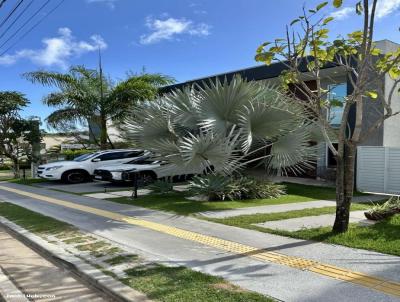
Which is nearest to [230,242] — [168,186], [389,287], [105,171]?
[389,287]

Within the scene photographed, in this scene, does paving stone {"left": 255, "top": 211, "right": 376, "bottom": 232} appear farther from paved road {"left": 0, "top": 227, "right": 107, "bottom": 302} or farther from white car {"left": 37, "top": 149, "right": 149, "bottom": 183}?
white car {"left": 37, "top": 149, "right": 149, "bottom": 183}

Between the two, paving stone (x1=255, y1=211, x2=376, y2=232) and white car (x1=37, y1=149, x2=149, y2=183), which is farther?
white car (x1=37, y1=149, x2=149, y2=183)

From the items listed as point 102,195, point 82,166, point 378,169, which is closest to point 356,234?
point 378,169

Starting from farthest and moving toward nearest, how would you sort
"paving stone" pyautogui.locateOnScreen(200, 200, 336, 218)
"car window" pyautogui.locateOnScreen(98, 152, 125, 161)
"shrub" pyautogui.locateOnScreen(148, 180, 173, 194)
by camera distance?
"car window" pyautogui.locateOnScreen(98, 152, 125, 161) → "shrub" pyautogui.locateOnScreen(148, 180, 173, 194) → "paving stone" pyautogui.locateOnScreen(200, 200, 336, 218)

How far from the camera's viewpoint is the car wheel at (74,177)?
62.7ft

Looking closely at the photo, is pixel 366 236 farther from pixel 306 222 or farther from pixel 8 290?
pixel 8 290

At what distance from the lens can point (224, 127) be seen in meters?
12.2

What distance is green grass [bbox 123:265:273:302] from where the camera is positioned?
4578 millimetres

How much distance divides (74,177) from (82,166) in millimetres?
594

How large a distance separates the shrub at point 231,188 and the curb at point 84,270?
5.19 metres

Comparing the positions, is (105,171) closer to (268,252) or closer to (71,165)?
(71,165)

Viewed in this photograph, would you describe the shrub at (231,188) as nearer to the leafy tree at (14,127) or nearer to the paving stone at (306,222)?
the paving stone at (306,222)

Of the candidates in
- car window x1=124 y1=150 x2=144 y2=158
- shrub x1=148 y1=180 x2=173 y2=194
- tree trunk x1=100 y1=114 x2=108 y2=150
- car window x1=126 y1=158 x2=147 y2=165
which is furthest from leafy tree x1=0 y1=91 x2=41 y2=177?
shrub x1=148 y1=180 x2=173 y2=194

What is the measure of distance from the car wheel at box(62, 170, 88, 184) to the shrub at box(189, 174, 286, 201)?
8204 mm
